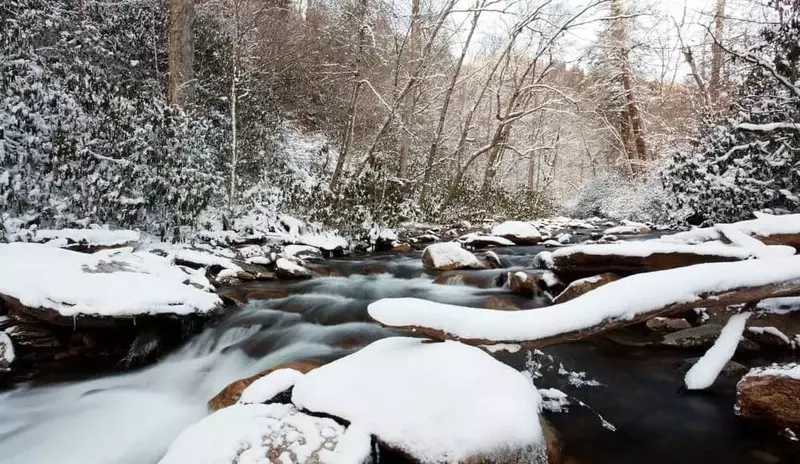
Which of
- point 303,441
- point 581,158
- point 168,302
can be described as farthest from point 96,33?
point 581,158

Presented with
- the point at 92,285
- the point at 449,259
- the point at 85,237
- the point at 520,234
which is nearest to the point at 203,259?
the point at 85,237

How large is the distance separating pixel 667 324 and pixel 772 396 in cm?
153

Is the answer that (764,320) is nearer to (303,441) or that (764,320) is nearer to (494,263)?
(494,263)

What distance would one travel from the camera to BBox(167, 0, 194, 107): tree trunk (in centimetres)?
813

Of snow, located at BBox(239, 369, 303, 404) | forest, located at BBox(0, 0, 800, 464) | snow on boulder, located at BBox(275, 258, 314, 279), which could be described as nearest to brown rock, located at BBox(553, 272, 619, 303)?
forest, located at BBox(0, 0, 800, 464)

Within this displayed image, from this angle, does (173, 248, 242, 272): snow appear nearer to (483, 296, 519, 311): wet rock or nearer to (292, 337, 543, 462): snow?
(483, 296, 519, 311): wet rock

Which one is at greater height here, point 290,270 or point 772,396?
point 772,396

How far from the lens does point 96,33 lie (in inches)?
306

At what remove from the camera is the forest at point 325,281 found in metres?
2.17

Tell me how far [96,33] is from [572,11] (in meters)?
11.1

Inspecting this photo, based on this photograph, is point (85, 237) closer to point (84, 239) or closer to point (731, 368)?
point (84, 239)

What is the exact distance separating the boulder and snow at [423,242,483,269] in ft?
13.3

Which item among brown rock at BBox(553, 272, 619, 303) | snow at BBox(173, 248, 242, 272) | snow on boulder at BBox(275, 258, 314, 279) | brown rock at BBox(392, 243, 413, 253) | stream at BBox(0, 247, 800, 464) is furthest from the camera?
brown rock at BBox(392, 243, 413, 253)

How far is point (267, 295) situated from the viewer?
205 inches
